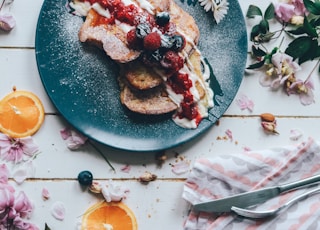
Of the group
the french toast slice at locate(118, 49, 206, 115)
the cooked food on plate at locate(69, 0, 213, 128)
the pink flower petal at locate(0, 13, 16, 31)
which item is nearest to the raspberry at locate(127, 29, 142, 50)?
the cooked food on plate at locate(69, 0, 213, 128)

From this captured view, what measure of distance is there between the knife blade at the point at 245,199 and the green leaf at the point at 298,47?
1.51 ft

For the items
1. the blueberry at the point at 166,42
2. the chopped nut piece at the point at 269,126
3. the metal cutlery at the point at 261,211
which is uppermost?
the blueberry at the point at 166,42

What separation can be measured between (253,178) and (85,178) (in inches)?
23.2

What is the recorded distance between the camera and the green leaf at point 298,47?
8.21 ft

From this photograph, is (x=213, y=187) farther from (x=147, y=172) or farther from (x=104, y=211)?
(x=104, y=211)

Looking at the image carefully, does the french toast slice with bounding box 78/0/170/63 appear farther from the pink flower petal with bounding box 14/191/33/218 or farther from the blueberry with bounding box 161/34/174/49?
the pink flower petal with bounding box 14/191/33/218

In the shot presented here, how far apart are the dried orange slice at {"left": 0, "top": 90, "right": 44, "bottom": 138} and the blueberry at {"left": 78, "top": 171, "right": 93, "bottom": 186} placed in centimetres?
22

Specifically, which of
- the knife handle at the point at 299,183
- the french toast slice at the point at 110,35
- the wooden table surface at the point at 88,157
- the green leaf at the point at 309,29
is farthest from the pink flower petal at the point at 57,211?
the green leaf at the point at 309,29

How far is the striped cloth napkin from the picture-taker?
7.77 ft

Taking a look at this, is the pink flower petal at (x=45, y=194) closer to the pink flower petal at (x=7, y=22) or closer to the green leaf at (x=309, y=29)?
the pink flower petal at (x=7, y=22)

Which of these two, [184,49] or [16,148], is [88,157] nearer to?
[16,148]

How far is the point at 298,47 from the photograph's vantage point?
2504 mm

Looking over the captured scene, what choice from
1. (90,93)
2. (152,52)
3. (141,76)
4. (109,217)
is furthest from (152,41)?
(109,217)

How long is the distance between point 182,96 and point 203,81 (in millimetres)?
111
